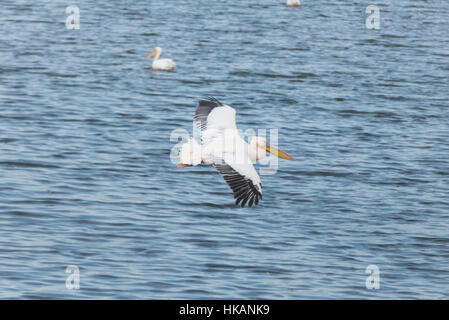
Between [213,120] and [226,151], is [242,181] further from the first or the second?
[213,120]

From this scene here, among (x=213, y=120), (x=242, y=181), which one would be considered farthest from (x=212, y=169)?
(x=242, y=181)

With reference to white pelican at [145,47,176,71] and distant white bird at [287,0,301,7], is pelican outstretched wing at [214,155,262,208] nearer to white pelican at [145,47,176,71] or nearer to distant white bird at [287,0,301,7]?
white pelican at [145,47,176,71]

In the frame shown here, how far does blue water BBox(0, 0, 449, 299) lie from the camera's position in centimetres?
1280

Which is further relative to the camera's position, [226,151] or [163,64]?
[163,64]

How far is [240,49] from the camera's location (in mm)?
28312

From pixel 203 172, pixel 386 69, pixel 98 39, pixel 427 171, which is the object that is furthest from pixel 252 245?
pixel 98 39

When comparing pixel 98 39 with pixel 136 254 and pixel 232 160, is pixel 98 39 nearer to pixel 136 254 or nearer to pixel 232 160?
pixel 136 254

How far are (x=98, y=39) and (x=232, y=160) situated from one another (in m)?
18.6

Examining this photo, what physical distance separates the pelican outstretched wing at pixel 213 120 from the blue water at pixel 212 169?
5.91 feet

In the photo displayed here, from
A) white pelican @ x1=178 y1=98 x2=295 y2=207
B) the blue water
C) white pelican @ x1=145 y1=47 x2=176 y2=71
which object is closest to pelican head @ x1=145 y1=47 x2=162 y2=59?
white pelican @ x1=145 y1=47 x2=176 y2=71

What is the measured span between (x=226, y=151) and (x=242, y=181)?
0.68m

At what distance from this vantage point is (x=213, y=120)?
12.2m

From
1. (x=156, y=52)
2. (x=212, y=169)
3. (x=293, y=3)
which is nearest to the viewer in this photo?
(x=212, y=169)

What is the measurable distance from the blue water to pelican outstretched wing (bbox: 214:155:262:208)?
5.77 ft
